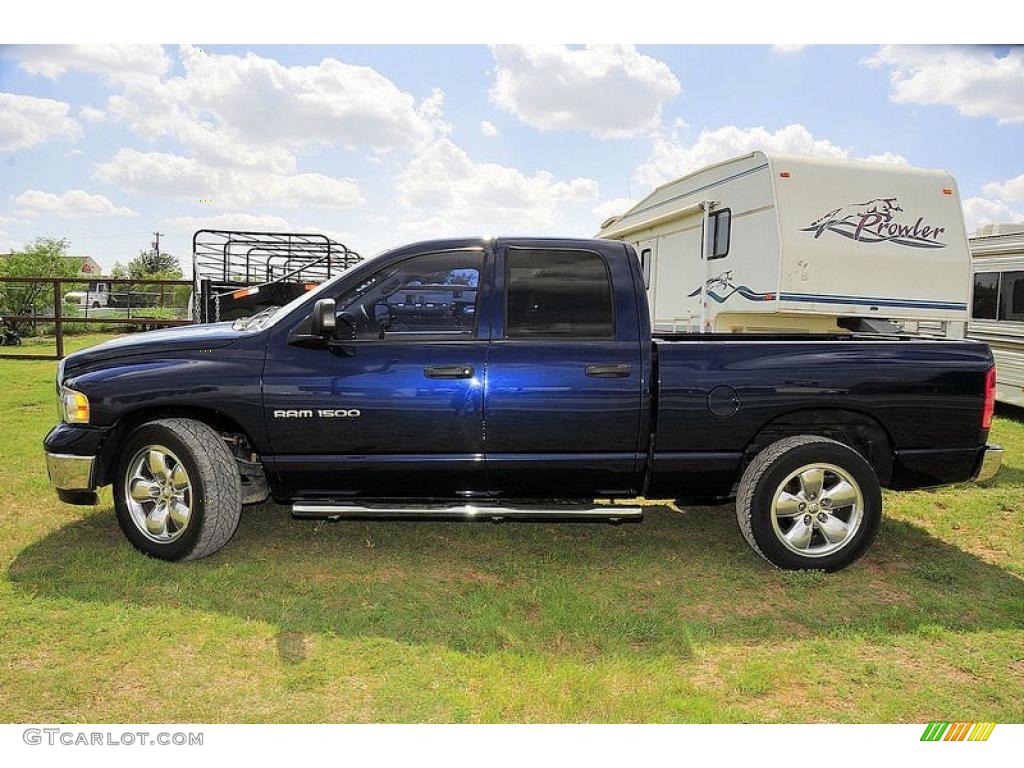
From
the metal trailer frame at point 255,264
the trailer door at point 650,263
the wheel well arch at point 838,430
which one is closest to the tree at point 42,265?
the metal trailer frame at point 255,264

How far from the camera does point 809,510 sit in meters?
4.53

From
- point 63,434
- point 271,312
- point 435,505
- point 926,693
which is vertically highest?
point 271,312

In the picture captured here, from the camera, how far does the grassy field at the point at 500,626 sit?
315 cm

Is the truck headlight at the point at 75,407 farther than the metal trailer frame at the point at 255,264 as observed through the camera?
No

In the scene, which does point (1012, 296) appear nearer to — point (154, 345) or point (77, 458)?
point (154, 345)

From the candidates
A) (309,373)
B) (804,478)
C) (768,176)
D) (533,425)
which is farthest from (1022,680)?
(768,176)

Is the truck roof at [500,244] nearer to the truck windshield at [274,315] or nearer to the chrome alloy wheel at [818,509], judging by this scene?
the truck windshield at [274,315]

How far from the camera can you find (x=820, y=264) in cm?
799

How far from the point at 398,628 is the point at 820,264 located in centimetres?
613

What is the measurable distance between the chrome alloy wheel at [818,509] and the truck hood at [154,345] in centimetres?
333

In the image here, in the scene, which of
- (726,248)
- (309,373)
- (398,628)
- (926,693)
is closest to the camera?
(926,693)

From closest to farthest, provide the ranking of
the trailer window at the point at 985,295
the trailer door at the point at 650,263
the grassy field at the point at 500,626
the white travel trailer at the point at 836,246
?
the grassy field at the point at 500,626
the white travel trailer at the point at 836,246
the trailer window at the point at 985,295
the trailer door at the point at 650,263

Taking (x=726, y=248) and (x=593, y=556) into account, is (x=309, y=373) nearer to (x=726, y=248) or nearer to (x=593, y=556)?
(x=593, y=556)
